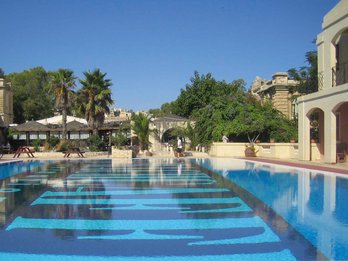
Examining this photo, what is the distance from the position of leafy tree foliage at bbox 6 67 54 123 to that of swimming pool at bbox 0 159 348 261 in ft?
141

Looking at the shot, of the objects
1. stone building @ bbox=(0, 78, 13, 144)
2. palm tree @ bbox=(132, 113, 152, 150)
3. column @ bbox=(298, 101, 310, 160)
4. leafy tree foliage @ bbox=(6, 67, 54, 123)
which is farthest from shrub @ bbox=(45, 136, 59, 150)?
column @ bbox=(298, 101, 310, 160)

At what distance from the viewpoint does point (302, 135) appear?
2036 centimetres

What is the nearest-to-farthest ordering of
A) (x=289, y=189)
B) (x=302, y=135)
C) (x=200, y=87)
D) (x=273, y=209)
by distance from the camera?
1. (x=273, y=209)
2. (x=289, y=189)
3. (x=302, y=135)
4. (x=200, y=87)

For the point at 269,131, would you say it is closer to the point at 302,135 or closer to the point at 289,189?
the point at 302,135

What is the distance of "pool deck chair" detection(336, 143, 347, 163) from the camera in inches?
736

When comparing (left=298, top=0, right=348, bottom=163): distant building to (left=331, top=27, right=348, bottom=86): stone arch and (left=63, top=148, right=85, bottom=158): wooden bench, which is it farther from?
(left=63, top=148, right=85, bottom=158): wooden bench

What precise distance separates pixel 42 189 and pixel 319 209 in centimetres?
760

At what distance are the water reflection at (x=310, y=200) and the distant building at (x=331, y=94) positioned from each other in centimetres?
321

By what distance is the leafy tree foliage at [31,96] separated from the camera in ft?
191

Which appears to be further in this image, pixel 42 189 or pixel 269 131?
pixel 269 131

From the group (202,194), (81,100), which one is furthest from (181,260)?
(81,100)

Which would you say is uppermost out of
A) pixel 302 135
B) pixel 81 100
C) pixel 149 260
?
pixel 81 100

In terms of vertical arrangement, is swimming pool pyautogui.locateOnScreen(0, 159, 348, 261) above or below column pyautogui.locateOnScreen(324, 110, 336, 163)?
below

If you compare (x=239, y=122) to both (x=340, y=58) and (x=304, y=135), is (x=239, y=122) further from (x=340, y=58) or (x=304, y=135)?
(x=340, y=58)
